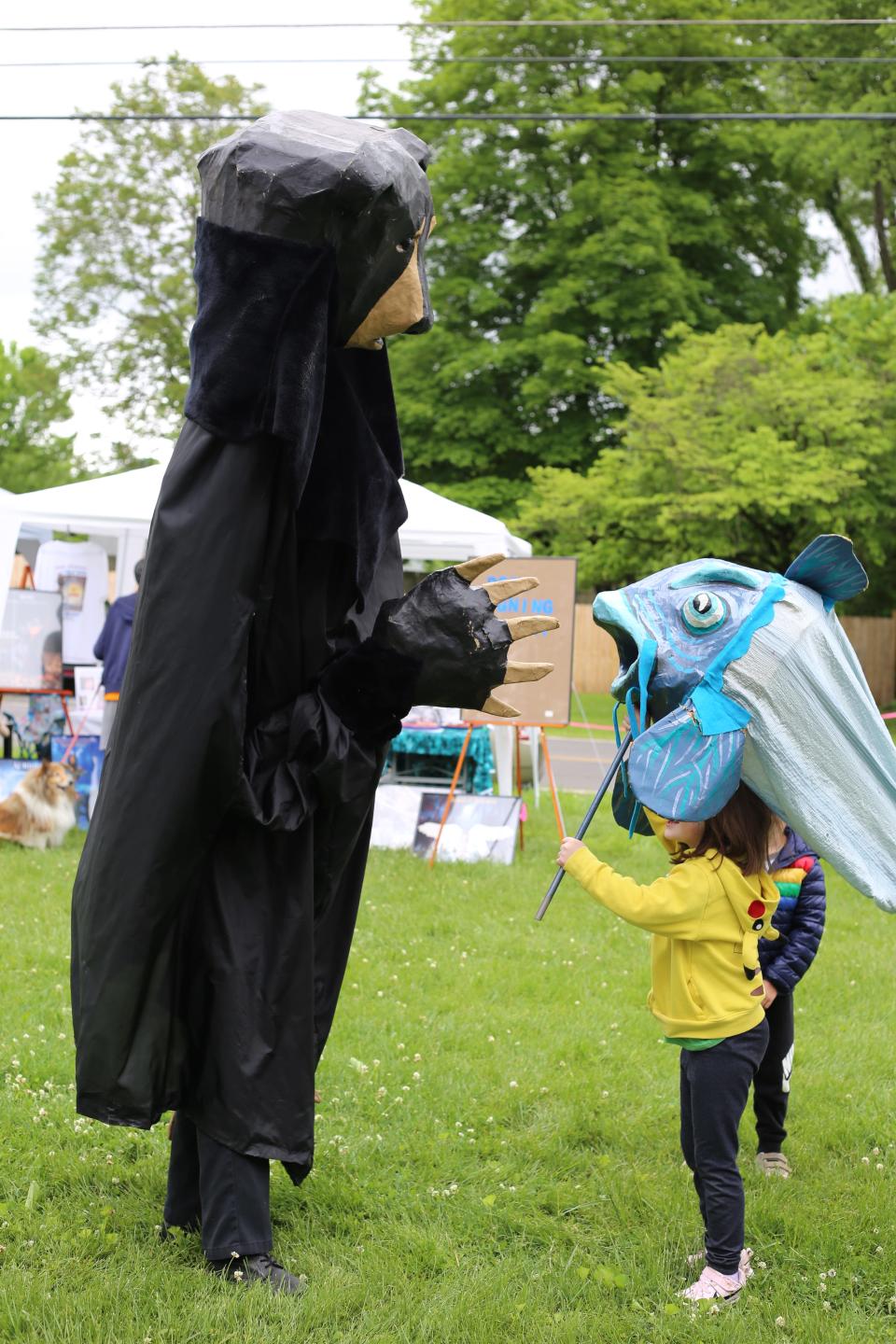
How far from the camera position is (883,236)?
26.0 metres

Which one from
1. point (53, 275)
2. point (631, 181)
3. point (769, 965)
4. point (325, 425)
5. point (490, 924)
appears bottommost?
point (490, 924)

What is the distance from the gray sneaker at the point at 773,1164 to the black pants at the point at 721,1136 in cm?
85

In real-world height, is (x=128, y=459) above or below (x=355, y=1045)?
above

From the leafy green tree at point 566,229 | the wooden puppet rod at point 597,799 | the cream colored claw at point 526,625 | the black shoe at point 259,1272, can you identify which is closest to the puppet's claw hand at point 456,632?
the cream colored claw at point 526,625

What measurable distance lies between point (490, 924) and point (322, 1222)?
3.74 m

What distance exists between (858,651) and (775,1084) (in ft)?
85.0

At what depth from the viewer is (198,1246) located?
128 inches

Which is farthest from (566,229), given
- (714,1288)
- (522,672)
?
(714,1288)

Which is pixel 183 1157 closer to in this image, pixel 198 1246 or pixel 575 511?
pixel 198 1246

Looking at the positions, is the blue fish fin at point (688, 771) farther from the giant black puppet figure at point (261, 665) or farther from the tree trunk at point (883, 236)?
the tree trunk at point (883, 236)

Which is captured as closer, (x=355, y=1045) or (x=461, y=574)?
(x=461, y=574)

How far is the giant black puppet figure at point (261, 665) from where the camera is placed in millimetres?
2604

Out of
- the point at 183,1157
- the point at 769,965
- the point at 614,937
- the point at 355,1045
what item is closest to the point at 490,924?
the point at 614,937

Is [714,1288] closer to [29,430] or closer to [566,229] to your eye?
[566,229]
